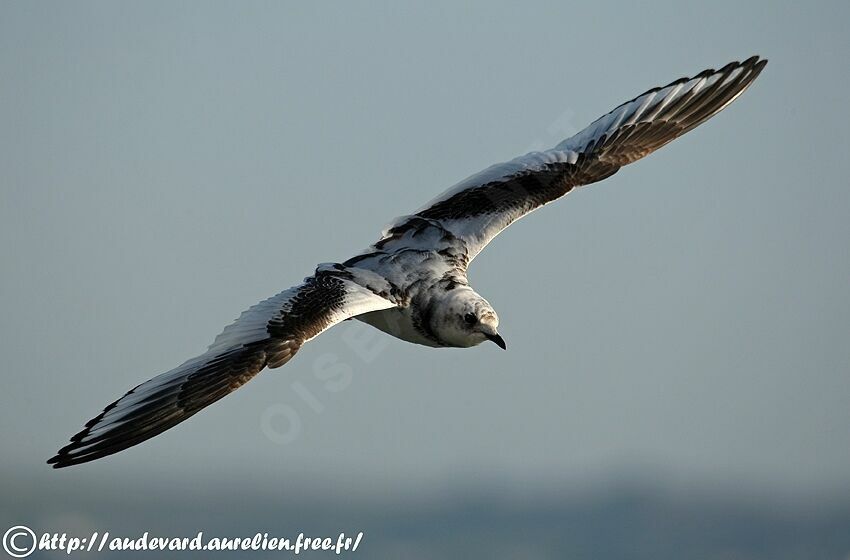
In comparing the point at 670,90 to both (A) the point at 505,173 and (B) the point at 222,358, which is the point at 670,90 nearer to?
(A) the point at 505,173

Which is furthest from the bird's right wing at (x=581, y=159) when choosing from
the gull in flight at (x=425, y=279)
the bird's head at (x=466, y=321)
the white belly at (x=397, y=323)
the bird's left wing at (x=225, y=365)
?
the bird's left wing at (x=225, y=365)

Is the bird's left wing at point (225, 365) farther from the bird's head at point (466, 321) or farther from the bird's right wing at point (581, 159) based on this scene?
the bird's right wing at point (581, 159)

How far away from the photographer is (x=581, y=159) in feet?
77.7

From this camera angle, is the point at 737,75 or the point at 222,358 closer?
the point at 222,358

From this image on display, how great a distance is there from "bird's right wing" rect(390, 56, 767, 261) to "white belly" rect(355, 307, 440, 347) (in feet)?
5.59

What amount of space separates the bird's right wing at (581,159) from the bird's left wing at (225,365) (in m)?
2.89

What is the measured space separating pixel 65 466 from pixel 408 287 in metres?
5.85

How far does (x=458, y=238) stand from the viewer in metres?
22.0

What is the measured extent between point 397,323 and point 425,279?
0.80 m

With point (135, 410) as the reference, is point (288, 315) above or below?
above

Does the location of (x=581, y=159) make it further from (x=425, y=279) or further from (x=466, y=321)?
(x=466, y=321)

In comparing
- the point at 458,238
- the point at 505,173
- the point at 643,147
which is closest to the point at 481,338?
the point at 458,238

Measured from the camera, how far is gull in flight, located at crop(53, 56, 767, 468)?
18609mm

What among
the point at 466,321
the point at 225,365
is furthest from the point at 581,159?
the point at 225,365
